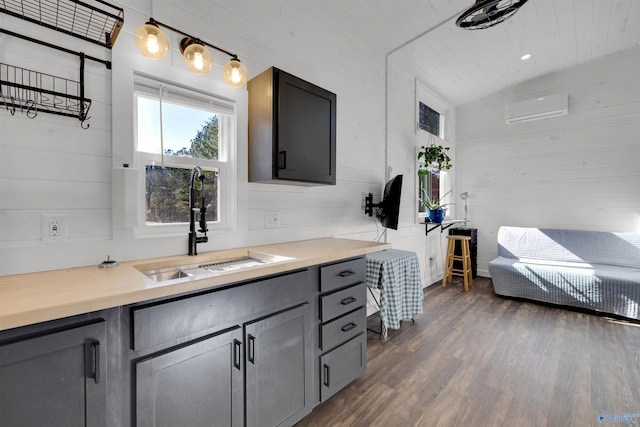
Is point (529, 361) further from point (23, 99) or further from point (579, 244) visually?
point (23, 99)

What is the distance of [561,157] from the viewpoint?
4.05 metres

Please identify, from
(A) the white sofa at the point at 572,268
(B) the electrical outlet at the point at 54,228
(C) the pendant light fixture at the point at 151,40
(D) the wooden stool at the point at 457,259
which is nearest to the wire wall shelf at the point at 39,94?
(C) the pendant light fixture at the point at 151,40

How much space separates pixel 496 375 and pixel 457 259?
2.54 m

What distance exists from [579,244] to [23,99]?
17.5 ft

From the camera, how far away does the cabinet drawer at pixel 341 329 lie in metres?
1.64

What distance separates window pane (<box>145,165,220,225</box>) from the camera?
64.6 inches

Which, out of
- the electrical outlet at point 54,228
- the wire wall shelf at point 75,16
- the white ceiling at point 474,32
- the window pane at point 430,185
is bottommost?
the electrical outlet at point 54,228

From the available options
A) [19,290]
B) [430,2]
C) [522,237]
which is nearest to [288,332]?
[19,290]

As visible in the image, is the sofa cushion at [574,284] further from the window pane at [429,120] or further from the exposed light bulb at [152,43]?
the exposed light bulb at [152,43]

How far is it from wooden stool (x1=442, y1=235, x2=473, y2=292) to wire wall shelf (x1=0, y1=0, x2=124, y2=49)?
4324 mm

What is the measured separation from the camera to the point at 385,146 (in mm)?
3311

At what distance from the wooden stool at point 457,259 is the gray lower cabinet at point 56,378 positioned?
4165 millimetres

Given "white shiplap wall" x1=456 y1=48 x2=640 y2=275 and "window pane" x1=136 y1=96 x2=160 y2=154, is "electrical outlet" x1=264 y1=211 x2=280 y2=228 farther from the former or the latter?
"white shiplap wall" x1=456 y1=48 x2=640 y2=275

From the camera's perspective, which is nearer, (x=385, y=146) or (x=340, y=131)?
(x=340, y=131)
